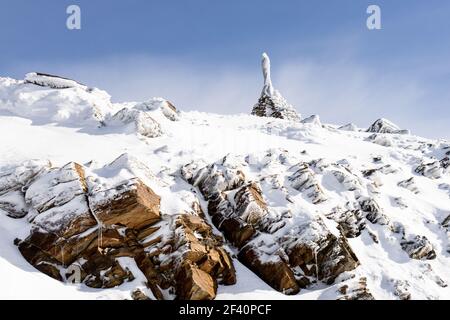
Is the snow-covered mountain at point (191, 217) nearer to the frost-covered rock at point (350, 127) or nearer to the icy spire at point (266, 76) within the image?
the frost-covered rock at point (350, 127)

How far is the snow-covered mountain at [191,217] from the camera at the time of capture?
69.1 ft

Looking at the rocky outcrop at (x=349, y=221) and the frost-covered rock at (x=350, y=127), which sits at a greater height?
the frost-covered rock at (x=350, y=127)

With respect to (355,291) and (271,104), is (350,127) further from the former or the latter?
(355,291)

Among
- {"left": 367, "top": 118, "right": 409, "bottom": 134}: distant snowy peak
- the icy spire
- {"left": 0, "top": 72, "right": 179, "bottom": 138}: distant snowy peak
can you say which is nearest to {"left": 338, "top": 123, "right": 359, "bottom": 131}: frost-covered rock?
{"left": 367, "top": 118, "right": 409, "bottom": 134}: distant snowy peak

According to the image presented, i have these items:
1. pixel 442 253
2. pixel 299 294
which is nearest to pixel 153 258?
pixel 299 294

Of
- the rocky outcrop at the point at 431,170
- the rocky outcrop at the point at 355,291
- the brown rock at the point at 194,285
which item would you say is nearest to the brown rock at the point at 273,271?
the rocky outcrop at the point at 355,291

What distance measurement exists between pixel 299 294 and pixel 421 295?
697cm

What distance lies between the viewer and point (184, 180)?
90.9 ft

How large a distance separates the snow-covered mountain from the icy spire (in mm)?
51868

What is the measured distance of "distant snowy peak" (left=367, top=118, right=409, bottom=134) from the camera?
6471cm

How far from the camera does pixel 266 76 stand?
88375 mm

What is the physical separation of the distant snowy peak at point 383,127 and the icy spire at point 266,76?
24734mm

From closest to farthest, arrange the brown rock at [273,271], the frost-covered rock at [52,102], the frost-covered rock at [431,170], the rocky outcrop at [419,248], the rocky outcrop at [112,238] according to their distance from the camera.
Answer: the rocky outcrop at [112,238], the brown rock at [273,271], the rocky outcrop at [419,248], the frost-covered rock at [52,102], the frost-covered rock at [431,170]

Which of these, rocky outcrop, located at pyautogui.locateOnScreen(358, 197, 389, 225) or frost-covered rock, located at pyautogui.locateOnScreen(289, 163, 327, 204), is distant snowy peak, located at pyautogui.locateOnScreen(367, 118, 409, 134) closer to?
rocky outcrop, located at pyautogui.locateOnScreen(358, 197, 389, 225)
